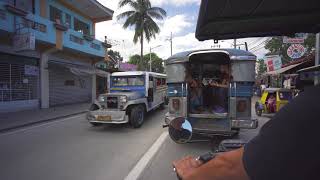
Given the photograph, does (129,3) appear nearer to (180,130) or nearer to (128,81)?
(128,81)

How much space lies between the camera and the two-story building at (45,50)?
43.2 ft

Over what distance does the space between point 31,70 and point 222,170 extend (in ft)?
54.0

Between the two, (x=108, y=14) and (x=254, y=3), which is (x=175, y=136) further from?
(x=108, y=14)

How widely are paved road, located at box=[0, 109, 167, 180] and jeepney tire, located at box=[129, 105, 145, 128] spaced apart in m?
0.25

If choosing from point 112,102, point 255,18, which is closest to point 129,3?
point 112,102

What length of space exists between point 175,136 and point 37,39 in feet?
46.5

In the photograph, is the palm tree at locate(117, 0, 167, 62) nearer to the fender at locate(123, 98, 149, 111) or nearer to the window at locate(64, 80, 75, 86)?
the window at locate(64, 80, 75, 86)

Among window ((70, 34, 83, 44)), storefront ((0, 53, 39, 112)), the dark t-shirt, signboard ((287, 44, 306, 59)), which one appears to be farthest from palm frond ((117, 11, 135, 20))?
the dark t-shirt

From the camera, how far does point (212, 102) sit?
8.76 m

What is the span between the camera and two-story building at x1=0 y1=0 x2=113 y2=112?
1316 cm


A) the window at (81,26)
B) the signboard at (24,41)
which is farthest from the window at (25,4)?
the window at (81,26)

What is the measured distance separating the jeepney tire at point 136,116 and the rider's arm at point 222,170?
7.70m

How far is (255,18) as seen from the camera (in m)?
2.78

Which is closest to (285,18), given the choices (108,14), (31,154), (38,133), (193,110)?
(193,110)
